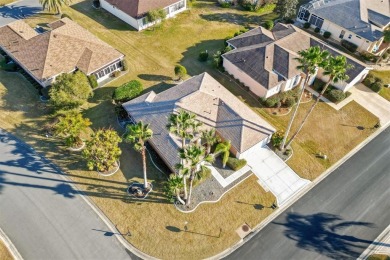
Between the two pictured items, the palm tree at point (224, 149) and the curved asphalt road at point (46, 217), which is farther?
the palm tree at point (224, 149)

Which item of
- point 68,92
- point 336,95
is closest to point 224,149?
point 68,92

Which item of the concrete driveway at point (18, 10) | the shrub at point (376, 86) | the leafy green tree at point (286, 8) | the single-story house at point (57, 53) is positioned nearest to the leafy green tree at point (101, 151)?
the single-story house at point (57, 53)

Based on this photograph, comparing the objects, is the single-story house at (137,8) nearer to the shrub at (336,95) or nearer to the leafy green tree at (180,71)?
the leafy green tree at (180,71)

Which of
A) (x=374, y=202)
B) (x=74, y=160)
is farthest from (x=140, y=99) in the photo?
(x=374, y=202)

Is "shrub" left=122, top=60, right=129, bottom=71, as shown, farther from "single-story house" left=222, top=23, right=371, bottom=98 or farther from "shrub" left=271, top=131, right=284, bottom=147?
"shrub" left=271, top=131, right=284, bottom=147

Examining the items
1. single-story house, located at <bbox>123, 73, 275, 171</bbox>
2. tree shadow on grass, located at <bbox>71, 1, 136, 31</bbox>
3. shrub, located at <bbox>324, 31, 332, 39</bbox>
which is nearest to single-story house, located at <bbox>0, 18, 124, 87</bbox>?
tree shadow on grass, located at <bbox>71, 1, 136, 31</bbox>

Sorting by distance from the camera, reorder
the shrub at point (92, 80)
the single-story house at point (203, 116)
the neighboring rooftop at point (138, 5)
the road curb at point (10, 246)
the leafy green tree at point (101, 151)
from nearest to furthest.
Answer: the road curb at point (10, 246) < the leafy green tree at point (101, 151) < the single-story house at point (203, 116) < the shrub at point (92, 80) < the neighboring rooftop at point (138, 5)
